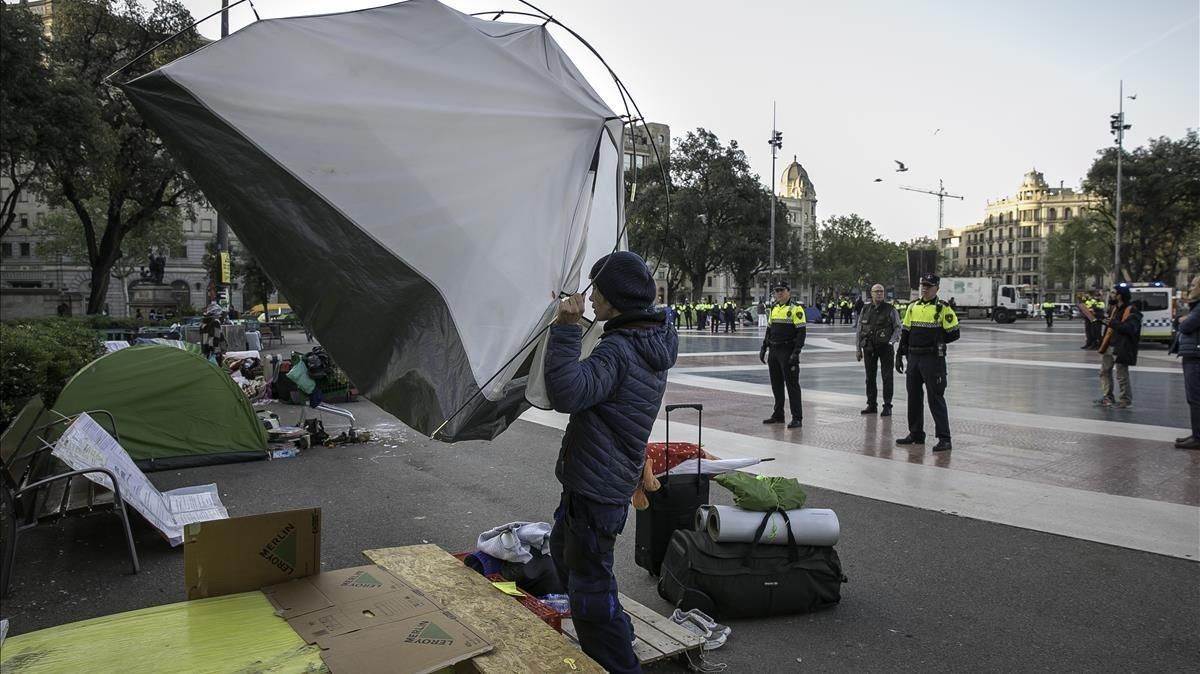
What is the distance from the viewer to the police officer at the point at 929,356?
836 centimetres

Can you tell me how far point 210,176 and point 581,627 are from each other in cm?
225

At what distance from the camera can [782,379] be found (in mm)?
10344

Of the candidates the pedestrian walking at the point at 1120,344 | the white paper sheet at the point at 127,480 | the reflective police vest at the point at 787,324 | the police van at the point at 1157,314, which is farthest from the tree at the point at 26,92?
the police van at the point at 1157,314

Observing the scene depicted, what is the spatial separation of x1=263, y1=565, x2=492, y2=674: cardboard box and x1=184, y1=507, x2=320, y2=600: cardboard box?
3.0 inches

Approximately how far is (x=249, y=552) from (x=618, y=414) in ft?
5.80

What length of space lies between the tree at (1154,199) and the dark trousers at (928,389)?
48.8 m

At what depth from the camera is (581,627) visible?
2939mm

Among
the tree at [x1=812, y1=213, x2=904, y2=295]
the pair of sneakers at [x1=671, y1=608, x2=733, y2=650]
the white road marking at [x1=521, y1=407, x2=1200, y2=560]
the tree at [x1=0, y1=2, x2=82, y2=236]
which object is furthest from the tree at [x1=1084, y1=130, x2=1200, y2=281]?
the tree at [x1=0, y1=2, x2=82, y2=236]

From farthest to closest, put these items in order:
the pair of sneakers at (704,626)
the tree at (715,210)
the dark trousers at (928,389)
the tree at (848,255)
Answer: the tree at (848,255) → the tree at (715,210) → the dark trousers at (928,389) → the pair of sneakers at (704,626)

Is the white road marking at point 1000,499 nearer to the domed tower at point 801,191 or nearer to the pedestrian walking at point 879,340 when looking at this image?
the pedestrian walking at point 879,340

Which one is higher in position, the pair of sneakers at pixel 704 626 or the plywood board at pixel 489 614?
the plywood board at pixel 489 614

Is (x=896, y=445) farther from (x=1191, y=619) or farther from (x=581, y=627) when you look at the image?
(x=581, y=627)

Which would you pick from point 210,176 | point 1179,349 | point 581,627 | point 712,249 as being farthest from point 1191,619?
point 712,249

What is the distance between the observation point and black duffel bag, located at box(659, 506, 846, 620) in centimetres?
396
